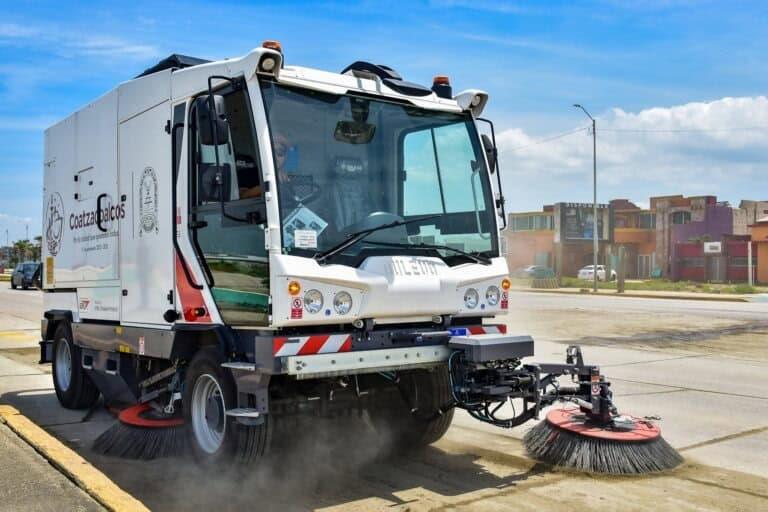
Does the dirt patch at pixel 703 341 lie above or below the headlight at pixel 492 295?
below

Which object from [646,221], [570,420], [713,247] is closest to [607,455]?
[570,420]

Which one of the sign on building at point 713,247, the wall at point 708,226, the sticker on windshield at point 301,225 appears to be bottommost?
the sticker on windshield at point 301,225

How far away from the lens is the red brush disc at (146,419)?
261 inches

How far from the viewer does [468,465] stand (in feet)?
20.7

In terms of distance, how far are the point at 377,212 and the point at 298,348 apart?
1255mm

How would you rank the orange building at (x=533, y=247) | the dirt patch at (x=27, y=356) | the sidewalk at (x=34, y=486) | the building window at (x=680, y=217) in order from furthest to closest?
the orange building at (x=533, y=247) < the building window at (x=680, y=217) < the dirt patch at (x=27, y=356) < the sidewalk at (x=34, y=486)

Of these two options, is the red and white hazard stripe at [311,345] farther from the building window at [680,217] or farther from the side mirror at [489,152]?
the building window at [680,217]

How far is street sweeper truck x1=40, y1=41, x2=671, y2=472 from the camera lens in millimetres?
5461

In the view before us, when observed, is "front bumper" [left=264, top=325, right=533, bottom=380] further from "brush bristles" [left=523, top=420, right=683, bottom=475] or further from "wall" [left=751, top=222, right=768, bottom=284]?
"wall" [left=751, top=222, right=768, bottom=284]

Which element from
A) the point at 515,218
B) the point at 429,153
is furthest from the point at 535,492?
the point at 515,218

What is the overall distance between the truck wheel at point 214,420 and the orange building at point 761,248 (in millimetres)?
53195

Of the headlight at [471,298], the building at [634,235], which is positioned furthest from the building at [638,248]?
the headlight at [471,298]

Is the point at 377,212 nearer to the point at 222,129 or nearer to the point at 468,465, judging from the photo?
the point at 222,129

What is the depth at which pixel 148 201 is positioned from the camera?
6832mm
